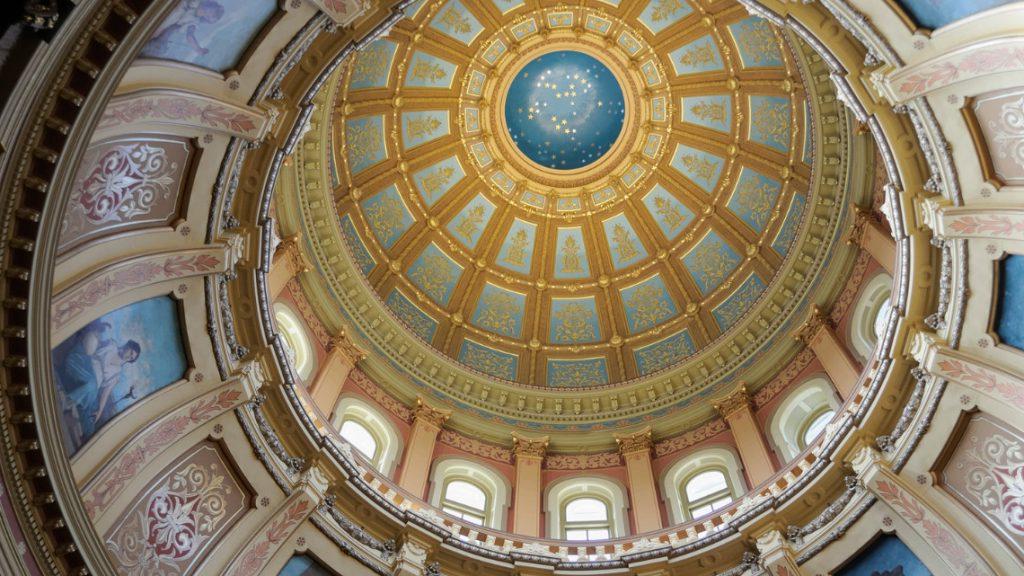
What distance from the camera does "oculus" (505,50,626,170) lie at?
3142 centimetres

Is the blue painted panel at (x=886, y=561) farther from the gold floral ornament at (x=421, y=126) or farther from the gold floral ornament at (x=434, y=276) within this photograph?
the gold floral ornament at (x=421, y=126)

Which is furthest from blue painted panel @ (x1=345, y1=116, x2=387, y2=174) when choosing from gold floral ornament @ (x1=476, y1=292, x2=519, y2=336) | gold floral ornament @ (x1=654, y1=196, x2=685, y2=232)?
gold floral ornament @ (x1=654, y1=196, x2=685, y2=232)

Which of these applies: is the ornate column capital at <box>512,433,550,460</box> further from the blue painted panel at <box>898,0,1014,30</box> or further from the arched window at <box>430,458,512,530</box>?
the blue painted panel at <box>898,0,1014,30</box>

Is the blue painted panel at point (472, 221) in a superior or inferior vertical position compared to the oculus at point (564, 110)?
inferior

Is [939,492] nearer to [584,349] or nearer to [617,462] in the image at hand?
[617,462]

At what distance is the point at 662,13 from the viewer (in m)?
28.7

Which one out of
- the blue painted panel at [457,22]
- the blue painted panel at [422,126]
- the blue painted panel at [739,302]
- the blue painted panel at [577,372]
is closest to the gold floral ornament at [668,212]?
the blue painted panel at [739,302]

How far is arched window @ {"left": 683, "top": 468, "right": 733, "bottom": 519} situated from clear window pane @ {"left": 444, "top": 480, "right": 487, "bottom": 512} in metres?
5.56

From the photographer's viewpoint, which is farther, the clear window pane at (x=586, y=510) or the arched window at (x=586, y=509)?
the clear window pane at (x=586, y=510)

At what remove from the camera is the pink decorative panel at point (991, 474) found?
14607 millimetres

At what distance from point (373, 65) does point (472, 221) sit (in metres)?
7.15

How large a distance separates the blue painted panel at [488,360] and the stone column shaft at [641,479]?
17.8 ft

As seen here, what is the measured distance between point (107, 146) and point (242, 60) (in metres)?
2.75

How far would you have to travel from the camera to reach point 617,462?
24375mm
